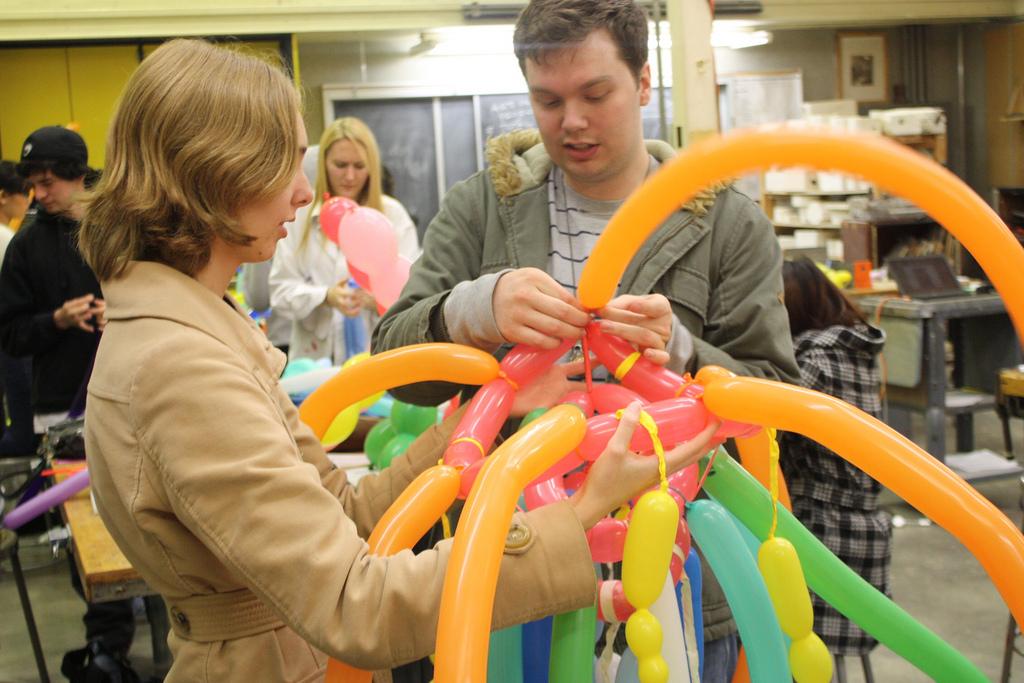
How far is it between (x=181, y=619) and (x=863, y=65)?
188 centimetres

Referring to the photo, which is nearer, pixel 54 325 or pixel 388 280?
pixel 388 280

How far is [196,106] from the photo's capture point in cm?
102

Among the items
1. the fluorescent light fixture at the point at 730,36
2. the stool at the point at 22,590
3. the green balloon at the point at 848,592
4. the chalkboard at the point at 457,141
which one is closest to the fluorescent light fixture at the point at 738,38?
the fluorescent light fixture at the point at 730,36

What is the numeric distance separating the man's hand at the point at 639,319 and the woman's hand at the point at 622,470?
119 millimetres

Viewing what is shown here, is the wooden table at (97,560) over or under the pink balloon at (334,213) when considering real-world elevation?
under

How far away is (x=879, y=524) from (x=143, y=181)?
1946 mm

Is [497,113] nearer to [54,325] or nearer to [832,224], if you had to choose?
[832,224]

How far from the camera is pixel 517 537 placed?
1.02m

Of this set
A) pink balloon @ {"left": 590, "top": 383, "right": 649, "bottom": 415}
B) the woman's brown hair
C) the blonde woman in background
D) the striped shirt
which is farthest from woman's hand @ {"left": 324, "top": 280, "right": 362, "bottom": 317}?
pink balloon @ {"left": 590, "top": 383, "right": 649, "bottom": 415}

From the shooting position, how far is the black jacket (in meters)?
2.87

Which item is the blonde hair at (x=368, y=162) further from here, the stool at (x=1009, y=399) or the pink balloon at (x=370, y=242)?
the stool at (x=1009, y=399)

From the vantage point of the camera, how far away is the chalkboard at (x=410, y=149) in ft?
18.1

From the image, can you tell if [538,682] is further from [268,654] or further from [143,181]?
[143,181]

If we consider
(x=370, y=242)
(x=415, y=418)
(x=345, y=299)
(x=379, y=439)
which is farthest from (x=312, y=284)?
(x=415, y=418)
